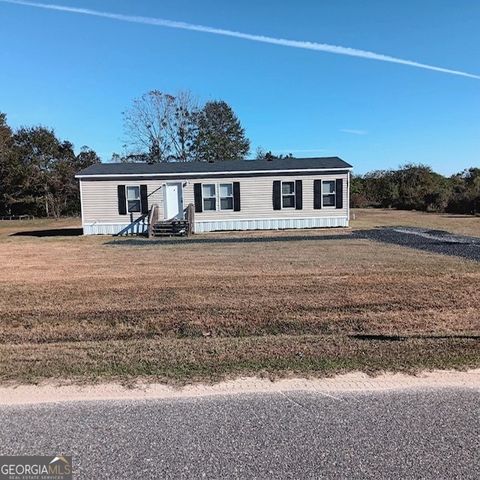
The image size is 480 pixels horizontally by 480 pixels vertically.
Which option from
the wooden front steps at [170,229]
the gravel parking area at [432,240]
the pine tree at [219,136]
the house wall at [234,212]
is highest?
the pine tree at [219,136]

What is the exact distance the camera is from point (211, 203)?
19906 millimetres

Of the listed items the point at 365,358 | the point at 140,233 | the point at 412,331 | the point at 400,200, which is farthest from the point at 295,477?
the point at 400,200

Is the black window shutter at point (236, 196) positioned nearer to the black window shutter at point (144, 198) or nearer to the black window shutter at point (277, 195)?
the black window shutter at point (277, 195)

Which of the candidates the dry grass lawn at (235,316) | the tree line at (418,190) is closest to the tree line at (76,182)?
the tree line at (418,190)

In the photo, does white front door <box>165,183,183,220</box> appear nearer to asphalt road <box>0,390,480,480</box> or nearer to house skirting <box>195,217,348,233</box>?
house skirting <box>195,217,348,233</box>

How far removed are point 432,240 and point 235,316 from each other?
10178mm

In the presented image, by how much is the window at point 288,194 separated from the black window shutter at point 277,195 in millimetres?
136

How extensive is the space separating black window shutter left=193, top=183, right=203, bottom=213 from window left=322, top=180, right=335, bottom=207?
528cm

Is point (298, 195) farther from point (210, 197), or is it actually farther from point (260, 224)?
point (210, 197)

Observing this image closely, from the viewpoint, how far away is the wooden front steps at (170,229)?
718 inches

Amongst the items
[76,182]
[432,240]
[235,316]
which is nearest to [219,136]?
[76,182]

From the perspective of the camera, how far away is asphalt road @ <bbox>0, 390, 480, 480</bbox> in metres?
2.54

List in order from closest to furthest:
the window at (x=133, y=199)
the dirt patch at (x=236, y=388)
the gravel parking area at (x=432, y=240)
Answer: the dirt patch at (x=236, y=388) → the gravel parking area at (x=432, y=240) → the window at (x=133, y=199)

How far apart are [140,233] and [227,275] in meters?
11.4
